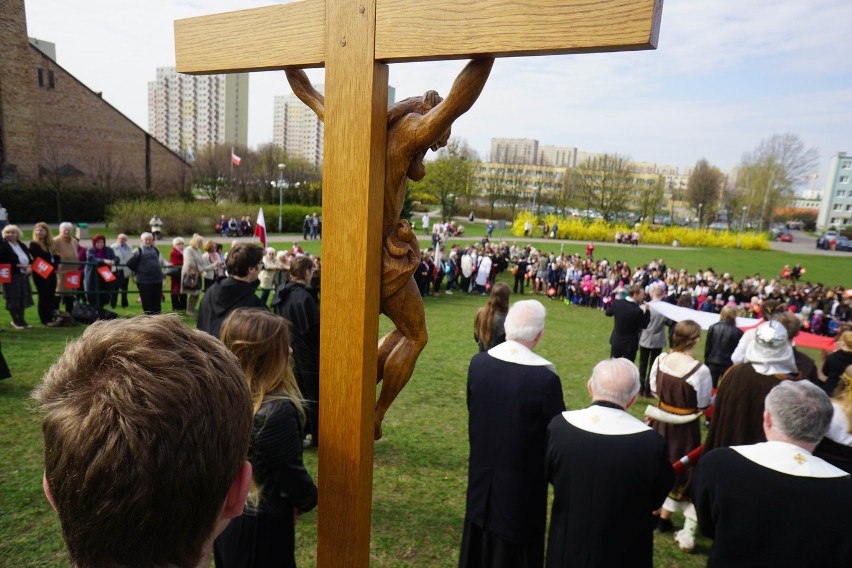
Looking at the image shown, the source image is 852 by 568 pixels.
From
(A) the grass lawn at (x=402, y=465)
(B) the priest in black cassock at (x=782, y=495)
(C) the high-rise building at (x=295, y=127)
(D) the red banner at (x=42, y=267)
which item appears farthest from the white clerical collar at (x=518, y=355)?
(C) the high-rise building at (x=295, y=127)

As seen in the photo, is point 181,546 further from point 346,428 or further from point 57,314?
point 57,314

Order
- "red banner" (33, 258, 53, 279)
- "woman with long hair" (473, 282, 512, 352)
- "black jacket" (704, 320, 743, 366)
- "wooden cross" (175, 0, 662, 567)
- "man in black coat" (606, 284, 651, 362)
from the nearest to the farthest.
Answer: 1. "wooden cross" (175, 0, 662, 567)
2. "woman with long hair" (473, 282, 512, 352)
3. "black jacket" (704, 320, 743, 366)
4. "man in black coat" (606, 284, 651, 362)
5. "red banner" (33, 258, 53, 279)

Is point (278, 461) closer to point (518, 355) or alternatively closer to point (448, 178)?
point (518, 355)

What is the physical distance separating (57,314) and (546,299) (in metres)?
15.0

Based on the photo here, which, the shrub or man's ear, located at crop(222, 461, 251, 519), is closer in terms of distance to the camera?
man's ear, located at crop(222, 461, 251, 519)

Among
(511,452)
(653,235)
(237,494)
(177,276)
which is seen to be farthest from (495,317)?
(653,235)

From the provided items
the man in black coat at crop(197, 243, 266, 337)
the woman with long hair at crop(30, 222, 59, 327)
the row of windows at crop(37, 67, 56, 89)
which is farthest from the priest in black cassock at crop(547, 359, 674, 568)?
the row of windows at crop(37, 67, 56, 89)

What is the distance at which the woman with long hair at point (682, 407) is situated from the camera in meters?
4.36

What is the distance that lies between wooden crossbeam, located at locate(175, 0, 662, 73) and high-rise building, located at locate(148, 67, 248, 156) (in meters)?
113

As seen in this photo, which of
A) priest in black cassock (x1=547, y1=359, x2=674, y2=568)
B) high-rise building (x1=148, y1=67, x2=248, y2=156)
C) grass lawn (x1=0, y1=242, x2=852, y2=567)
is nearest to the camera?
priest in black cassock (x1=547, y1=359, x2=674, y2=568)

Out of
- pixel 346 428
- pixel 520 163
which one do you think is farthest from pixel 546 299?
pixel 520 163

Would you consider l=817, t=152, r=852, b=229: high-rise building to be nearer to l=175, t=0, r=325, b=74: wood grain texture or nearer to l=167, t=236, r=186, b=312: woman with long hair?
l=167, t=236, r=186, b=312: woman with long hair

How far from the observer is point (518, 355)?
3.17m

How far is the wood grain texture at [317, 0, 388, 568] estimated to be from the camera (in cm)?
145
